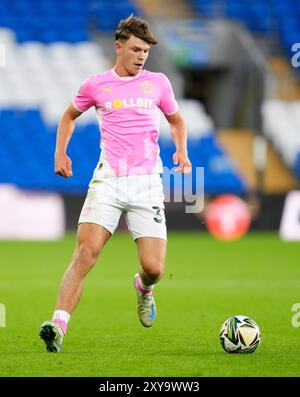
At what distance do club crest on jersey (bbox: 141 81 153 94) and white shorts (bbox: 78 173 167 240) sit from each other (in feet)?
1.86

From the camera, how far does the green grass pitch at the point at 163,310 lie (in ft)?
21.4

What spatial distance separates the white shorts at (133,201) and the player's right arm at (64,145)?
0.79 ft

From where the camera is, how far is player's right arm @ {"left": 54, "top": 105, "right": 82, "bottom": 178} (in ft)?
23.8

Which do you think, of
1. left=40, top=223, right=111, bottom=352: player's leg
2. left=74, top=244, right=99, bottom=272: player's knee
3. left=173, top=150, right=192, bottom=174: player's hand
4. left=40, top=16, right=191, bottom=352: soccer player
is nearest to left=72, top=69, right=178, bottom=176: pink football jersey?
left=40, top=16, right=191, bottom=352: soccer player

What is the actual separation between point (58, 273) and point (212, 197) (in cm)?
702

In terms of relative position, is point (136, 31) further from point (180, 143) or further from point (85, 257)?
point (85, 257)

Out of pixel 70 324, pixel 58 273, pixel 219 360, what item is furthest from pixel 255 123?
pixel 219 360

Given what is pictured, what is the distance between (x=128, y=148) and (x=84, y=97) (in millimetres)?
454

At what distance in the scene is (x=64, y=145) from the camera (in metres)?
7.33

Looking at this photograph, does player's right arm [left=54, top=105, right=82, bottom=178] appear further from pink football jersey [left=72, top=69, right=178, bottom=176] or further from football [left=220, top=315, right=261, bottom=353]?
football [left=220, top=315, right=261, bottom=353]

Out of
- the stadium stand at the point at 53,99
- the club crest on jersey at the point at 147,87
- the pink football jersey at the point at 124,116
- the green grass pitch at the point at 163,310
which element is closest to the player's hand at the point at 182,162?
the pink football jersey at the point at 124,116

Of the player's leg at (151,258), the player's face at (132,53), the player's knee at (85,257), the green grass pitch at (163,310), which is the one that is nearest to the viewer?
the green grass pitch at (163,310)

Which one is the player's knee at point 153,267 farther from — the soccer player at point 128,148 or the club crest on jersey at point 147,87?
the club crest on jersey at point 147,87

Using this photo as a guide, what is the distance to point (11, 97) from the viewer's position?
68.8 ft
